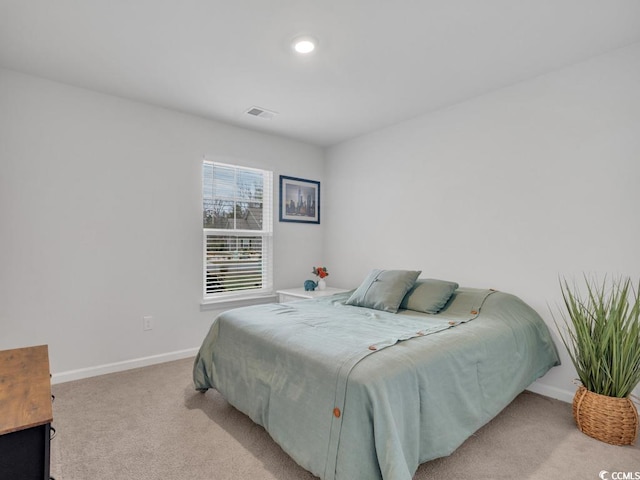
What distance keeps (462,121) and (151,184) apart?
2908 mm

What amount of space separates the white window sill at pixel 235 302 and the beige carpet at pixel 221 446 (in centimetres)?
108

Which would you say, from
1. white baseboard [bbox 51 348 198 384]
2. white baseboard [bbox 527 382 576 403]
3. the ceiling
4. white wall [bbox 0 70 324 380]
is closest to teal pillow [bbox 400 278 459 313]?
white baseboard [bbox 527 382 576 403]

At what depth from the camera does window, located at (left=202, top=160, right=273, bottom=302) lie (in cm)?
356

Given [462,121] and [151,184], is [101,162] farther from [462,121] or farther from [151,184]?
[462,121]

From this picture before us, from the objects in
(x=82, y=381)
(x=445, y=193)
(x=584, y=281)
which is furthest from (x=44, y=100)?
(x=584, y=281)

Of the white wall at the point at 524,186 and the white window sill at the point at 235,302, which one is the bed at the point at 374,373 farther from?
the white window sill at the point at 235,302

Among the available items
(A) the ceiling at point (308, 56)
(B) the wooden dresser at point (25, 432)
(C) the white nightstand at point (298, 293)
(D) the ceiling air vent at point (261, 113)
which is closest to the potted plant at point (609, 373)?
(A) the ceiling at point (308, 56)

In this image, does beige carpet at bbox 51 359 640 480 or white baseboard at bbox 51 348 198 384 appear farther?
white baseboard at bbox 51 348 198 384

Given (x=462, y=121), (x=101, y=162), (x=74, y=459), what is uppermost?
(x=462, y=121)

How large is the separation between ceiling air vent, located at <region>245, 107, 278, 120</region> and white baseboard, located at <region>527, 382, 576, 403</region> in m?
3.25

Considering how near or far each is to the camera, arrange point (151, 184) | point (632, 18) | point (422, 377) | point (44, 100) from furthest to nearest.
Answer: point (151, 184) < point (44, 100) < point (632, 18) < point (422, 377)

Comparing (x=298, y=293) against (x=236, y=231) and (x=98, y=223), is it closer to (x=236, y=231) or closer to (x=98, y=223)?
(x=236, y=231)

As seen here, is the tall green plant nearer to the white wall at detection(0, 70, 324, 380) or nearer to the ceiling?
the ceiling

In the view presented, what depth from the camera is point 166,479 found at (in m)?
1.62
